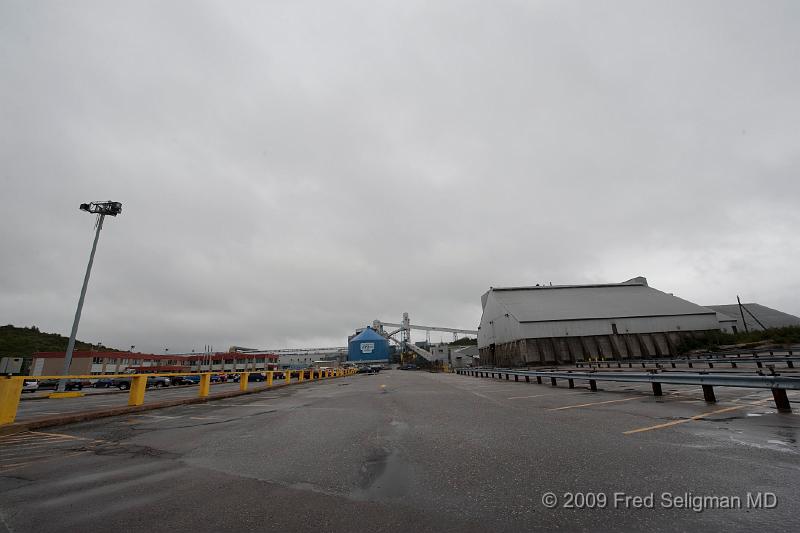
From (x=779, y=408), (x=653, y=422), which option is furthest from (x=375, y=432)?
(x=779, y=408)

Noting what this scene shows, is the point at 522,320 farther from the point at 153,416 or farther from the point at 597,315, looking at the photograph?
the point at 153,416

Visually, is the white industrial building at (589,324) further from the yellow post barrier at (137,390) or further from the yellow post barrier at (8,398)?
the yellow post barrier at (8,398)

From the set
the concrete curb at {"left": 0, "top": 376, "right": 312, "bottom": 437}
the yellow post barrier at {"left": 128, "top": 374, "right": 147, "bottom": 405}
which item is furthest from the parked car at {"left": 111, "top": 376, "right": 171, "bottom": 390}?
the concrete curb at {"left": 0, "top": 376, "right": 312, "bottom": 437}

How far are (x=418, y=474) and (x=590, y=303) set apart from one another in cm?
6918

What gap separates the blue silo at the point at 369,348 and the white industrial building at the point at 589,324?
56.0 m

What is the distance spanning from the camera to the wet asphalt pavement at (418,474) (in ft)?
10.8

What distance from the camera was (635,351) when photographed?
58.8 metres

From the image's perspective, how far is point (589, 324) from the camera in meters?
59.5

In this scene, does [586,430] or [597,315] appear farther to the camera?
[597,315]

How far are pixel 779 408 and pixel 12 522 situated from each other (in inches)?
540

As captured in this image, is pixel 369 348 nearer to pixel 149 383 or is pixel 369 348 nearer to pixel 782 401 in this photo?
pixel 149 383

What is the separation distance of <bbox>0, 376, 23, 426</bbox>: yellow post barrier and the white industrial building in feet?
184

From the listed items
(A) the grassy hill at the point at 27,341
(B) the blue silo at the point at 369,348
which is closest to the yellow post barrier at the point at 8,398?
(B) the blue silo at the point at 369,348

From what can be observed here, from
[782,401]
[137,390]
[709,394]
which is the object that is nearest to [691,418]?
[782,401]
